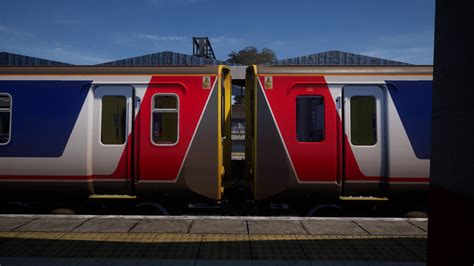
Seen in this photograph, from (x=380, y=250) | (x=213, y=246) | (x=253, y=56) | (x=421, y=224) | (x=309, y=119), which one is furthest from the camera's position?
(x=253, y=56)

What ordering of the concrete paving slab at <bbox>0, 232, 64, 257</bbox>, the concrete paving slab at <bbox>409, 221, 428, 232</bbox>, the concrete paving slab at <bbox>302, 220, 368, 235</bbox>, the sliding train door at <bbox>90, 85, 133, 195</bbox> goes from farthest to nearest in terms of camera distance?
the sliding train door at <bbox>90, 85, 133, 195</bbox> < the concrete paving slab at <bbox>409, 221, 428, 232</bbox> < the concrete paving slab at <bbox>302, 220, 368, 235</bbox> < the concrete paving slab at <bbox>0, 232, 64, 257</bbox>

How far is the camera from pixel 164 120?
5.91 metres

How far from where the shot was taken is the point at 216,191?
5.73 metres

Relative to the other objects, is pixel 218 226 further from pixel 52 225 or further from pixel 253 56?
pixel 253 56

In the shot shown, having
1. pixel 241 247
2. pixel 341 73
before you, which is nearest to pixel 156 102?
pixel 241 247

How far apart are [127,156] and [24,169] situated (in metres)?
1.87

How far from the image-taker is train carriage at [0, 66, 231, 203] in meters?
5.68

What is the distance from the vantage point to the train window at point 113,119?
19.1ft

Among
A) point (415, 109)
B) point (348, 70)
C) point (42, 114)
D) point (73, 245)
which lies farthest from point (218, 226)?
point (415, 109)

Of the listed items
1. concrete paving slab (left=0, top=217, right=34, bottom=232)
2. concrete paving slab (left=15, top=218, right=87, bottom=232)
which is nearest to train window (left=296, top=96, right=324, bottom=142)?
concrete paving slab (left=15, top=218, right=87, bottom=232)

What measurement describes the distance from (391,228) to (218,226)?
274cm

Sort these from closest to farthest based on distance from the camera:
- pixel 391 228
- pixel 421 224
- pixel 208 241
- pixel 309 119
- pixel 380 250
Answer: pixel 380 250 < pixel 208 241 < pixel 391 228 < pixel 421 224 < pixel 309 119

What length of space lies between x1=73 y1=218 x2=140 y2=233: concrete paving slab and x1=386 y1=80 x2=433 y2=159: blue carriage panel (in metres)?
4.97

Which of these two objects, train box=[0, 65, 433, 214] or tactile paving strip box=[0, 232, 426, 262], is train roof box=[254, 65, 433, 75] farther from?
tactile paving strip box=[0, 232, 426, 262]
